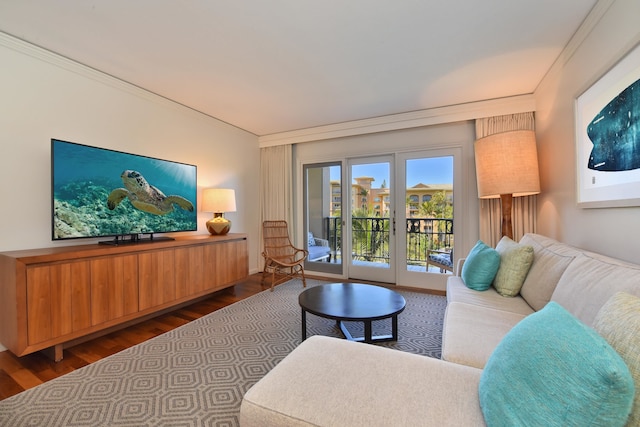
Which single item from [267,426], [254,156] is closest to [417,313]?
[267,426]

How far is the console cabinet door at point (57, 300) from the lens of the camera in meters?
1.81

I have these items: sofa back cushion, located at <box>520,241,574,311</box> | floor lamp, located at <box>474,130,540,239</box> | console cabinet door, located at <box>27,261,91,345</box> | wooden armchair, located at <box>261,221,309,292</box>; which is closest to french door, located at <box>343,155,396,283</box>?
wooden armchair, located at <box>261,221,309,292</box>

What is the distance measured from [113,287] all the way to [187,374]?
1072 mm

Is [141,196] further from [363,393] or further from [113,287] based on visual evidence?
[363,393]

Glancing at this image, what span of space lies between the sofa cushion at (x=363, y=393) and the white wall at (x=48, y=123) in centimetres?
254

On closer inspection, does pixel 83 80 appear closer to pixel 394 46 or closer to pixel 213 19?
pixel 213 19

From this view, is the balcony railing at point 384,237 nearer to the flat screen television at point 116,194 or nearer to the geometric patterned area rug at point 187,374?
the geometric patterned area rug at point 187,374

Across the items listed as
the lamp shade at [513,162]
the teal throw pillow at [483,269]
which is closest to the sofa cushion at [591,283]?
the teal throw pillow at [483,269]

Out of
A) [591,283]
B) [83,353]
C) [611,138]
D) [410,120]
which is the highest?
[410,120]

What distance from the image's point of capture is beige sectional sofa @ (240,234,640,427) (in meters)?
0.86

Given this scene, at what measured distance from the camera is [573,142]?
83.6 inches

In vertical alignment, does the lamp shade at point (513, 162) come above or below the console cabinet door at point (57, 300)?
above

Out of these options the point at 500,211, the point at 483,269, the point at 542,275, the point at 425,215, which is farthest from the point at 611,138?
the point at 425,215

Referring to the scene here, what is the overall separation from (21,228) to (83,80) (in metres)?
1.43
